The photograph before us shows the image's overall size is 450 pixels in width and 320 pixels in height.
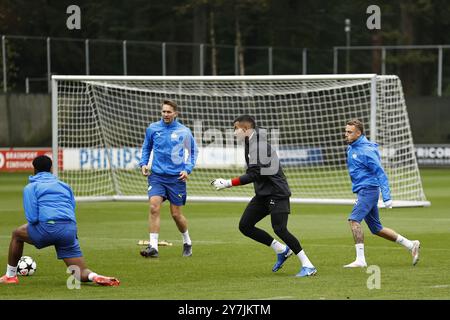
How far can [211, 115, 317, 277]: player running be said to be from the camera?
1351 centimetres

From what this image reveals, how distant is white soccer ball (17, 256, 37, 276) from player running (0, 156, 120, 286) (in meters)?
1.01

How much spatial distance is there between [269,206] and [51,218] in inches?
111

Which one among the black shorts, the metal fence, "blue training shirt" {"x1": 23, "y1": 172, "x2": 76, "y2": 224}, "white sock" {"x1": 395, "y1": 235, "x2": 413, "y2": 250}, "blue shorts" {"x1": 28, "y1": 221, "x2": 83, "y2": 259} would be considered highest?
the metal fence

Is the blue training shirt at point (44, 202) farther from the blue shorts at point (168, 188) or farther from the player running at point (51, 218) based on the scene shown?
the blue shorts at point (168, 188)

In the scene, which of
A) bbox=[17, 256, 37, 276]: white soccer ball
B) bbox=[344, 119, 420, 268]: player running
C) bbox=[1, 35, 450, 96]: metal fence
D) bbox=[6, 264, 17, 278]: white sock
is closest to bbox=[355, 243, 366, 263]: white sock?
bbox=[344, 119, 420, 268]: player running

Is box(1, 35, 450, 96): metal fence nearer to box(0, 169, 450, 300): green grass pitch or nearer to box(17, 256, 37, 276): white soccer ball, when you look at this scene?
box(0, 169, 450, 300): green grass pitch

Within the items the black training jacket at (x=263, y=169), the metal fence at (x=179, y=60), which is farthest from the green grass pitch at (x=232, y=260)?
the metal fence at (x=179, y=60)

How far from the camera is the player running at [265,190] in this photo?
532 inches

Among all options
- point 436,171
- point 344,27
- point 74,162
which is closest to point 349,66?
point 436,171

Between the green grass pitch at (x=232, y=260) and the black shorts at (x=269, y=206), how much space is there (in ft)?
2.56

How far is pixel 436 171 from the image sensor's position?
43625 mm
